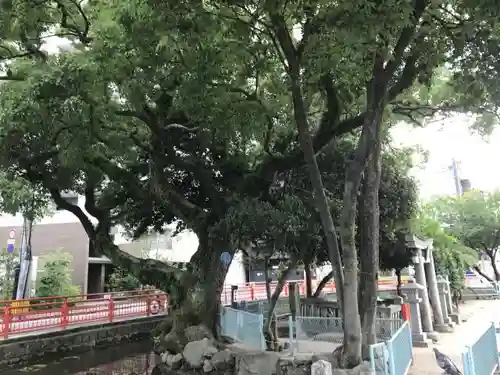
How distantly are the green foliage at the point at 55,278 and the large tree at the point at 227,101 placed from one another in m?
8.33

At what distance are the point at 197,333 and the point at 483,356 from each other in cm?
732

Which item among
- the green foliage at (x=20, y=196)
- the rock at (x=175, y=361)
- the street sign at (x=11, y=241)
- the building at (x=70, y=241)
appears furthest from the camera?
the building at (x=70, y=241)

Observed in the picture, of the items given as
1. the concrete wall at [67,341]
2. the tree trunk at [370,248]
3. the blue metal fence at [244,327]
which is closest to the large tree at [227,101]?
the tree trunk at [370,248]

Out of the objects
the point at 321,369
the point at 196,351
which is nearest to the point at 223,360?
the point at 196,351

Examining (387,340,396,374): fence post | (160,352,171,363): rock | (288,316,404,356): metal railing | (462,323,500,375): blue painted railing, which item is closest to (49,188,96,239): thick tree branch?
(160,352,171,363): rock

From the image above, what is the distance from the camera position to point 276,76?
10.0 meters

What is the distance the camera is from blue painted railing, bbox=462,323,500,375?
17.0 ft

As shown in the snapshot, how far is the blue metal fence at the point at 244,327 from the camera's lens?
1065cm

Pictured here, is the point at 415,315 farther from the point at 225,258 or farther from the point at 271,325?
the point at 225,258

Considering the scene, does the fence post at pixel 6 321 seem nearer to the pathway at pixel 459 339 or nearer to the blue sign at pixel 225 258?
the blue sign at pixel 225 258

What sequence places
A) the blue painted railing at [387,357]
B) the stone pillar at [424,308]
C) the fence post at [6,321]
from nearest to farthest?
the blue painted railing at [387,357] → the stone pillar at [424,308] → the fence post at [6,321]

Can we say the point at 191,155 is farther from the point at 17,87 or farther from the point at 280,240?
the point at 17,87

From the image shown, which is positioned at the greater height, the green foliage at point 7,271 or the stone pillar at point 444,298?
the green foliage at point 7,271

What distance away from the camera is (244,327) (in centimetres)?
1141
